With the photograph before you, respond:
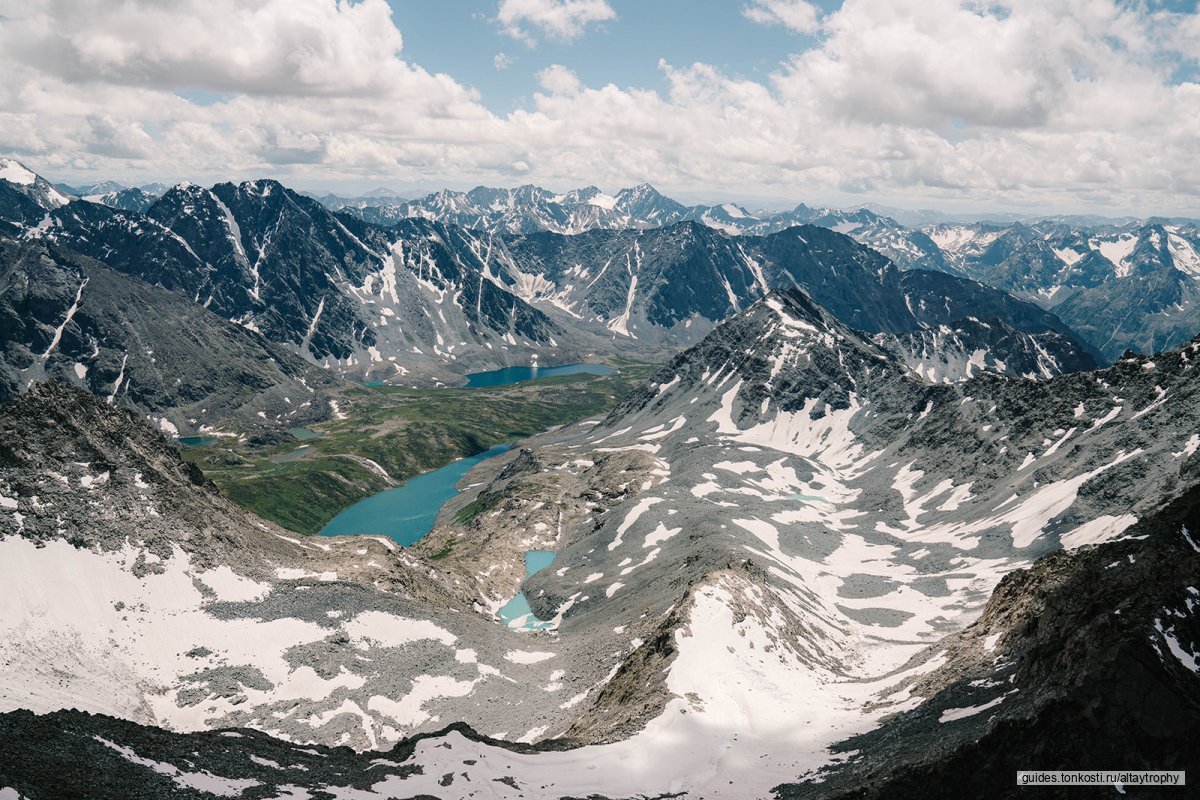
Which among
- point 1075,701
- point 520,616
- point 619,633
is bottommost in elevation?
point 1075,701

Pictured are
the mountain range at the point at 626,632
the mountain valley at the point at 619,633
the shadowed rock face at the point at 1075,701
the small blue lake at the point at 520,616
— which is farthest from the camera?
the small blue lake at the point at 520,616

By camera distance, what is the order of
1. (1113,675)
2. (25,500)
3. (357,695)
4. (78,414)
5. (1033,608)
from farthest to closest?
(78,414) < (25,500) < (357,695) < (1033,608) < (1113,675)

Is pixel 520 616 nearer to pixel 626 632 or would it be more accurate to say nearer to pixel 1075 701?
pixel 626 632

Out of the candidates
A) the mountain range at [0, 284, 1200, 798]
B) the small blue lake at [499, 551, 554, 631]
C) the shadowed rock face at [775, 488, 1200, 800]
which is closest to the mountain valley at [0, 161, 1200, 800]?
the shadowed rock face at [775, 488, 1200, 800]

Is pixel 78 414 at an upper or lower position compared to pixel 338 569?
upper

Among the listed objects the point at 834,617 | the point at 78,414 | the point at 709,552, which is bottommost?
the point at 834,617

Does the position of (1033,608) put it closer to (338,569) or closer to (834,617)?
(834,617)

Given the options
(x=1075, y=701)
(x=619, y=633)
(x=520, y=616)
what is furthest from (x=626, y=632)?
(x=1075, y=701)

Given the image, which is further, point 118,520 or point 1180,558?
point 118,520

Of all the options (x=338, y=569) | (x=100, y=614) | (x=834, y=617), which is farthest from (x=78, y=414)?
(x=834, y=617)

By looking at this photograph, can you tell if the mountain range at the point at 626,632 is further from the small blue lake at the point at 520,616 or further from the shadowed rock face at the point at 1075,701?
the small blue lake at the point at 520,616

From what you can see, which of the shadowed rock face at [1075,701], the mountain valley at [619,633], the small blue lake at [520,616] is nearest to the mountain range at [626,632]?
the shadowed rock face at [1075,701]
